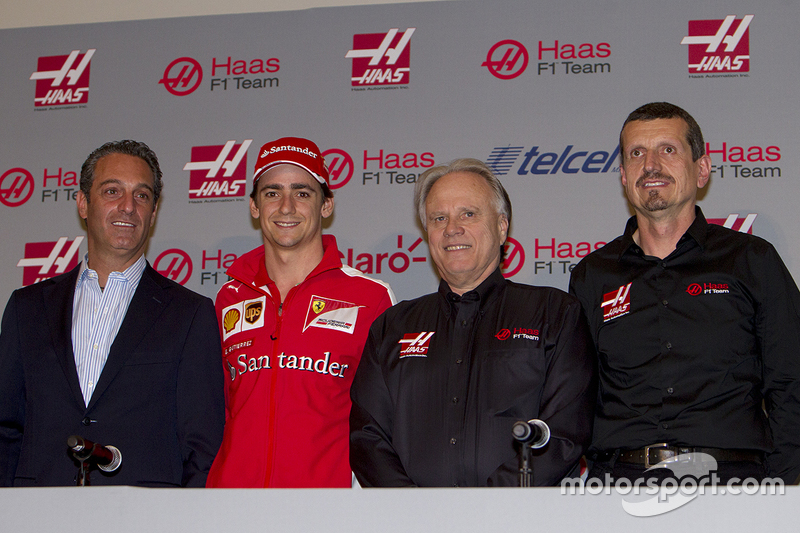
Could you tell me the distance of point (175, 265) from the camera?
145 inches

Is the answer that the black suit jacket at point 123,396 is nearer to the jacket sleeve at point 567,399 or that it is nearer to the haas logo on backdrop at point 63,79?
the jacket sleeve at point 567,399

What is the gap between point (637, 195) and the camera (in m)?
2.40

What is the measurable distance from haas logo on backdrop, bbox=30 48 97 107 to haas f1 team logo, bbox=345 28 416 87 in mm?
1327

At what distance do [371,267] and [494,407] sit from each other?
151cm

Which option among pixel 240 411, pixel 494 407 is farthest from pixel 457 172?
pixel 240 411

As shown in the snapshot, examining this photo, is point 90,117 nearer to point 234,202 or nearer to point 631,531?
point 234,202

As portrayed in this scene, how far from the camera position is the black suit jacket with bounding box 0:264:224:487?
2.44 metres

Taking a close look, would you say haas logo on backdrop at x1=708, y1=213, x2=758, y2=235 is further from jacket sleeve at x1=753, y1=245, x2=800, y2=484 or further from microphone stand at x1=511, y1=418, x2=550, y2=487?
microphone stand at x1=511, y1=418, x2=550, y2=487

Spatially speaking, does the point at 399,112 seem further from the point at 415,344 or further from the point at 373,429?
the point at 373,429

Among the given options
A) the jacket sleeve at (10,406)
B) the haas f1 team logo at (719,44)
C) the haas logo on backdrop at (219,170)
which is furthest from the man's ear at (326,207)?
the haas f1 team logo at (719,44)

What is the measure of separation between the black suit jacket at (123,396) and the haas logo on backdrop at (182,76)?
1.52 m

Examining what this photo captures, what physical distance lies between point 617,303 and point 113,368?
5.10ft

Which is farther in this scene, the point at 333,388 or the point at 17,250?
the point at 17,250

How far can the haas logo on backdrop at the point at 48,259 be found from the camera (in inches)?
147
